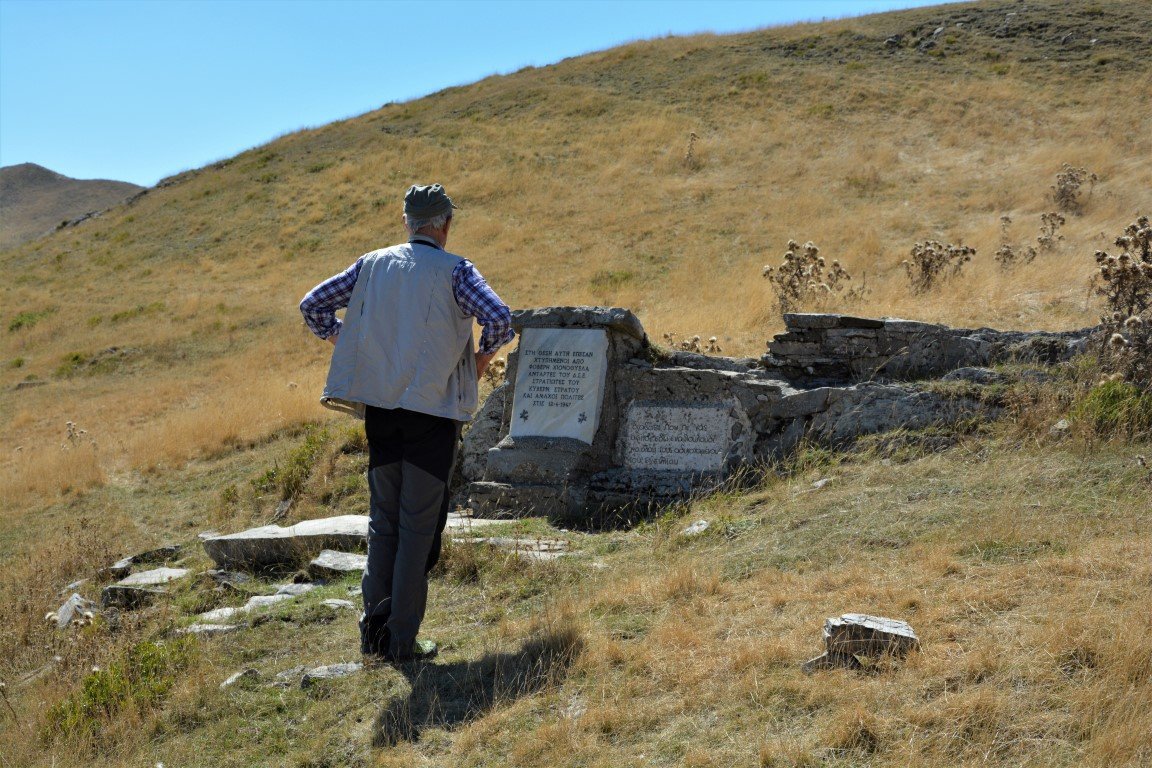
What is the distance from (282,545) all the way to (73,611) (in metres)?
1.33

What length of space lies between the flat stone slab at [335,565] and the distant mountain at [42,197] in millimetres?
51438

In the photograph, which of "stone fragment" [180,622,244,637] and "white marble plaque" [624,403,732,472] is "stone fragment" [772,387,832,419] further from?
"stone fragment" [180,622,244,637]

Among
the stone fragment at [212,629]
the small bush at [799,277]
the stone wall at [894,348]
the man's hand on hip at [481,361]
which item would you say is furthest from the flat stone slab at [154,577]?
the small bush at [799,277]

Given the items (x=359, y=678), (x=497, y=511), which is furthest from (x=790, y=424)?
(x=359, y=678)

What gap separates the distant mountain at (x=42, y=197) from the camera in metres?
54.3

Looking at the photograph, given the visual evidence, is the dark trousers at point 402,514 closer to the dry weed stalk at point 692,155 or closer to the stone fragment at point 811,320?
the stone fragment at point 811,320

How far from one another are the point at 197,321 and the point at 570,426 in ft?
55.7

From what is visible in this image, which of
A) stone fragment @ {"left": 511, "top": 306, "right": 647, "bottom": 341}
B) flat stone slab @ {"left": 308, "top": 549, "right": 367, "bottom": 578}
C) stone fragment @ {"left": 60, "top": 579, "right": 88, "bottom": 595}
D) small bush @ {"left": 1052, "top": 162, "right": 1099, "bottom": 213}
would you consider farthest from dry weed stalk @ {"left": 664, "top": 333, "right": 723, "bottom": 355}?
small bush @ {"left": 1052, "top": 162, "right": 1099, "bottom": 213}

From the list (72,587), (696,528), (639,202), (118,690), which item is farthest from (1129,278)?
(639,202)

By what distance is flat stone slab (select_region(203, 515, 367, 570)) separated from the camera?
22.2ft

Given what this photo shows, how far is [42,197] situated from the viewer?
61.3 meters

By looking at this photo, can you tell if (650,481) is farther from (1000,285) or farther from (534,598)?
(1000,285)

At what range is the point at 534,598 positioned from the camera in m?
5.30

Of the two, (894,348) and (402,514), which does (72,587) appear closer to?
(402,514)
